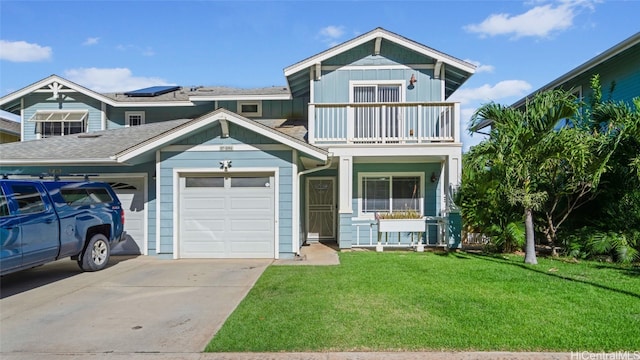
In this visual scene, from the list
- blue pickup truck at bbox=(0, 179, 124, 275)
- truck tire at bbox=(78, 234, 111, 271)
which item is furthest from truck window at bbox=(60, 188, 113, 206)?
truck tire at bbox=(78, 234, 111, 271)

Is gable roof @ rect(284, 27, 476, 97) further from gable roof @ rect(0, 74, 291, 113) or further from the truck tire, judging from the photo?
the truck tire

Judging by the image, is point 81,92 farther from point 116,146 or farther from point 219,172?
point 219,172

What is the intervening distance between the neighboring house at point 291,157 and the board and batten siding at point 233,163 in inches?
1.0

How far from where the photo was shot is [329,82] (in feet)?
40.2

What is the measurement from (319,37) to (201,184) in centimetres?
868

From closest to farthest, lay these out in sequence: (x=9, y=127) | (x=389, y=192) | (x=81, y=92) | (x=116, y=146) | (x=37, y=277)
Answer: (x=37, y=277) < (x=116, y=146) < (x=389, y=192) < (x=81, y=92) < (x=9, y=127)

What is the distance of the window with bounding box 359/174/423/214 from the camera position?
1216 cm

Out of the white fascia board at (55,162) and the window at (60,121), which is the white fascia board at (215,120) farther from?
the window at (60,121)

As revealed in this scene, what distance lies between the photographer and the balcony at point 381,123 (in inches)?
426

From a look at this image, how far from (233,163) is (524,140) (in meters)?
6.86

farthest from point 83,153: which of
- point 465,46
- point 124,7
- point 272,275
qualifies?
point 465,46

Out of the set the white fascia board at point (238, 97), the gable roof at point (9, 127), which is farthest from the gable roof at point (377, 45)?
the gable roof at point (9, 127)

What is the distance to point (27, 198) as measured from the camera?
6.73 metres

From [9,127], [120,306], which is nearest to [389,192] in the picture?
Result: [120,306]
